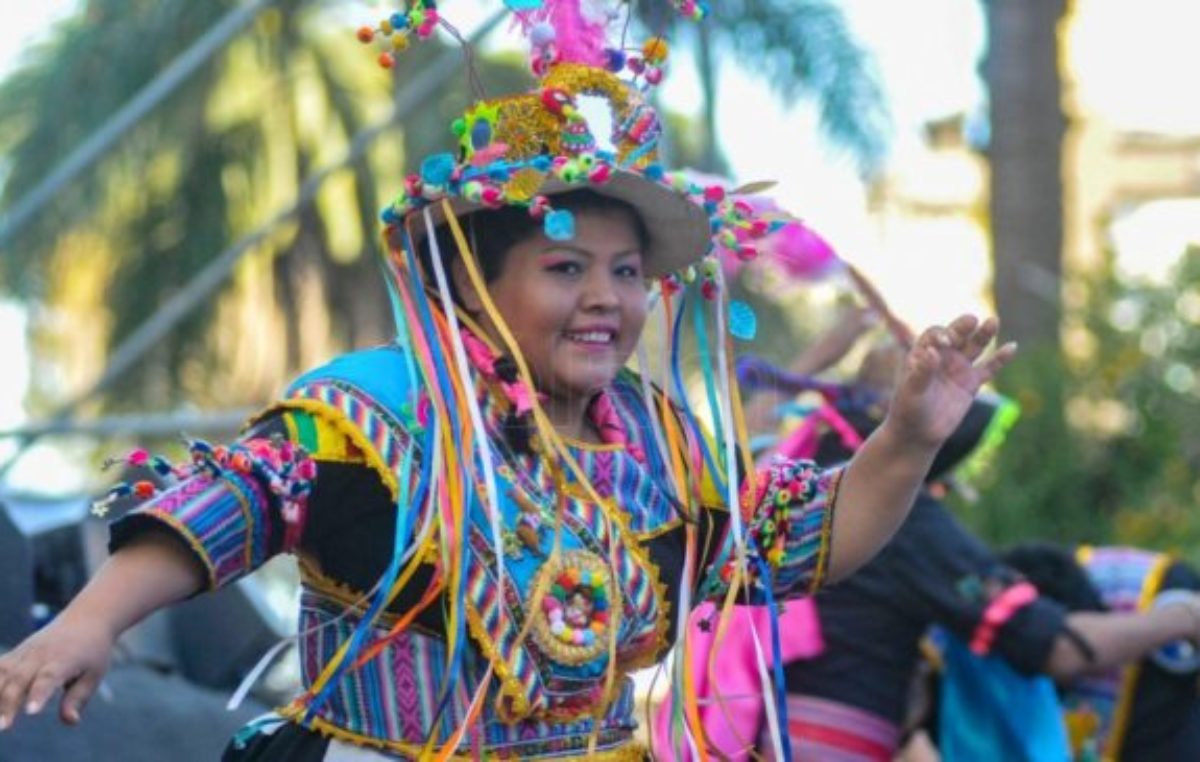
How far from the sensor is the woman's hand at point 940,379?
345 centimetres

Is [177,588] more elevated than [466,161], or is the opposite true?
[466,161]

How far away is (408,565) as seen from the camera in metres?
3.37

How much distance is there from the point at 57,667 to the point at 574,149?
3.53 ft

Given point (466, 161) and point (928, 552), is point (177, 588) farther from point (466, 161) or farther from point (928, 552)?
point (928, 552)

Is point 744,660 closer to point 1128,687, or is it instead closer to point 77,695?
point 1128,687

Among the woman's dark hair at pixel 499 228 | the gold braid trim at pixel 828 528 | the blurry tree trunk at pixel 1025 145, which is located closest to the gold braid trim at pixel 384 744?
the gold braid trim at pixel 828 528

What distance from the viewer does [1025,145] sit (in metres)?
10.5

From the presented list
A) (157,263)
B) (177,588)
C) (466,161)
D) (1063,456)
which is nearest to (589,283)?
(466,161)

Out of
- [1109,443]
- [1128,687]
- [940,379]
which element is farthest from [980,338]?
[1109,443]

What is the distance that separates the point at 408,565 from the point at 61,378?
51.9ft

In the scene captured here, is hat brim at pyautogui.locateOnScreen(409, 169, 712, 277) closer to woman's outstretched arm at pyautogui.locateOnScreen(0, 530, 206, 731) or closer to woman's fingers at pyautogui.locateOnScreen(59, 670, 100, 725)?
woman's outstretched arm at pyautogui.locateOnScreen(0, 530, 206, 731)

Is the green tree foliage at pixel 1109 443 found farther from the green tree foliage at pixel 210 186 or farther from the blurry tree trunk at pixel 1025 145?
the green tree foliage at pixel 210 186

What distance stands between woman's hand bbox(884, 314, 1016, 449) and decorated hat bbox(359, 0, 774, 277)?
387mm

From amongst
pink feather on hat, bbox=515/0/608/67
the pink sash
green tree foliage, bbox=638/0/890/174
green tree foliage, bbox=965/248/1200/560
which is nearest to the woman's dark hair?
pink feather on hat, bbox=515/0/608/67
